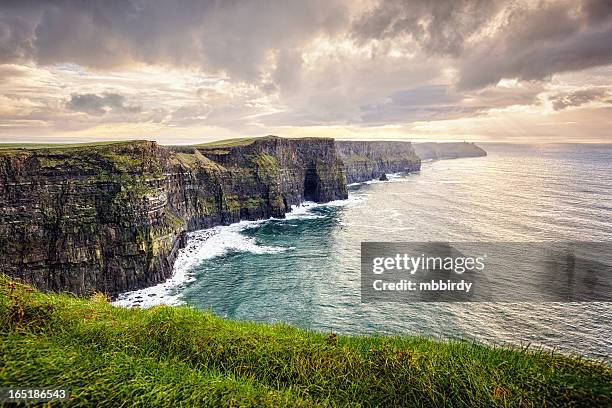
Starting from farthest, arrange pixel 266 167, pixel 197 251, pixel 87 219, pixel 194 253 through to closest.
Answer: pixel 266 167 → pixel 197 251 → pixel 194 253 → pixel 87 219

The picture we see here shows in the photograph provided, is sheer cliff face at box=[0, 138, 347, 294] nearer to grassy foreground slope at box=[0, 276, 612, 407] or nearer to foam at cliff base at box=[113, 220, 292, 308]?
foam at cliff base at box=[113, 220, 292, 308]

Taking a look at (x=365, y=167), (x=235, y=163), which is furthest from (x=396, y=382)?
(x=365, y=167)

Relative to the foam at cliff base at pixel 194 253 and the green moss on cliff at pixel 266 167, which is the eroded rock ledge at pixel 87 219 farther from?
the green moss on cliff at pixel 266 167

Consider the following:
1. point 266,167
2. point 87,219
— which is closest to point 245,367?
point 87,219

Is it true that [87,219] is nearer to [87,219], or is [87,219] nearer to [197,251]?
[87,219]

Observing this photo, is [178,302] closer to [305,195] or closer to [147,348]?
[147,348]
